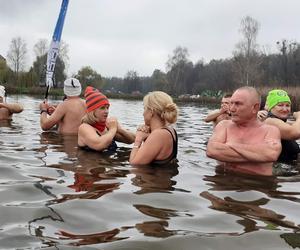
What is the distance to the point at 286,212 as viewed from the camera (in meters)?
3.74

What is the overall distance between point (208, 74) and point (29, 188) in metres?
103

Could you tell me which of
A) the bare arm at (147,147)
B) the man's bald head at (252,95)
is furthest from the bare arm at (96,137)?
the man's bald head at (252,95)

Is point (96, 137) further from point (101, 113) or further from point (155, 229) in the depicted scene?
point (155, 229)

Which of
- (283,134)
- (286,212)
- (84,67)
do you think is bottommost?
(286,212)

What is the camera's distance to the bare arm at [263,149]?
16.5 feet

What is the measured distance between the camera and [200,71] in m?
110

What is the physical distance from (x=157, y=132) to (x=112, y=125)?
1.46m

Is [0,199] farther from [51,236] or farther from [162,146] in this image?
[162,146]

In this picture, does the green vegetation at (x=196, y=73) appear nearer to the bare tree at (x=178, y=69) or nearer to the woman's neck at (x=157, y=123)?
the bare tree at (x=178, y=69)

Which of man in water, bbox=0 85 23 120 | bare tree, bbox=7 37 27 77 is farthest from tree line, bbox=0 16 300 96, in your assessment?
man in water, bbox=0 85 23 120

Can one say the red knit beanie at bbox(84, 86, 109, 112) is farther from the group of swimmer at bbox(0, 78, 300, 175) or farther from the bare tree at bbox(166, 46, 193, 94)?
the bare tree at bbox(166, 46, 193, 94)

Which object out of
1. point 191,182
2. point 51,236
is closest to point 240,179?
point 191,182

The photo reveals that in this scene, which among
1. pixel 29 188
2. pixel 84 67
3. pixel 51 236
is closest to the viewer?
pixel 51 236

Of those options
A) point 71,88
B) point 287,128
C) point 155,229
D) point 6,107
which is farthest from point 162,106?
point 6,107
